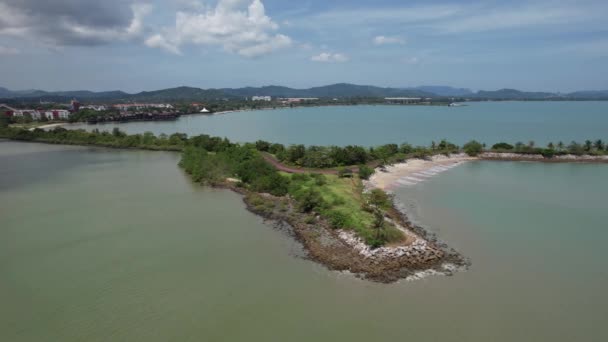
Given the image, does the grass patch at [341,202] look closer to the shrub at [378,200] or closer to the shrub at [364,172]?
the shrub at [378,200]

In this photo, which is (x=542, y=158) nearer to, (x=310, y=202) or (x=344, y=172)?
(x=344, y=172)

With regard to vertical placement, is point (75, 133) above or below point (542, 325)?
above

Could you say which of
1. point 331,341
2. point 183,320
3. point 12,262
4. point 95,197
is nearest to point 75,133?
point 95,197

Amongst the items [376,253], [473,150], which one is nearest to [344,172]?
[376,253]

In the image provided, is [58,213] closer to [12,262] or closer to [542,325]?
[12,262]

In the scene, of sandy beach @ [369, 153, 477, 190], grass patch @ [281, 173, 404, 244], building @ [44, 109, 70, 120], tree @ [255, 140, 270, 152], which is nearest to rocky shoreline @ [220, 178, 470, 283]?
grass patch @ [281, 173, 404, 244]

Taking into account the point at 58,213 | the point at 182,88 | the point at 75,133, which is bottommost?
the point at 58,213
